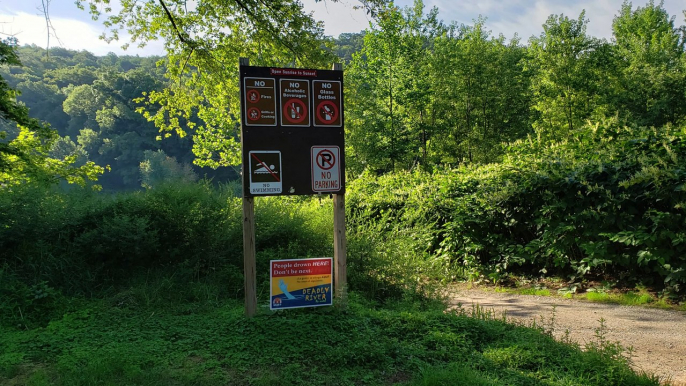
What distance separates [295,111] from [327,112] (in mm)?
418

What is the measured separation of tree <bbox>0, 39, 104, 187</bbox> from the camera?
25.8 ft

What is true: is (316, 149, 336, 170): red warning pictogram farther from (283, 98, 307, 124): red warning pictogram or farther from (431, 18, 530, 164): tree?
(431, 18, 530, 164): tree

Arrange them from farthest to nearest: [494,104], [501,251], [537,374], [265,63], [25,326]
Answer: [494,104]
[265,63]
[501,251]
[25,326]
[537,374]

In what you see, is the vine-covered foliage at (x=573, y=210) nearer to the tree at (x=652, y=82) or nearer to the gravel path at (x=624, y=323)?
the gravel path at (x=624, y=323)

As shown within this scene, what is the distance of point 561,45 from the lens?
28.7 meters

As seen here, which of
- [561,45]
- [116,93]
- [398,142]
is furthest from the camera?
[116,93]

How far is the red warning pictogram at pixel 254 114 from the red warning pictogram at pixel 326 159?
0.88 m

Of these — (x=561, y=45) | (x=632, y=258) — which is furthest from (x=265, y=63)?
(x=561, y=45)

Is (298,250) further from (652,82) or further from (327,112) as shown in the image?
(652,82)

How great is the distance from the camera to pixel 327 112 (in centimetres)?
595

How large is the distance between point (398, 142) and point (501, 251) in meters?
16.5

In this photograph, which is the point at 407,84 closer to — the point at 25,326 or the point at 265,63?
the point at 265,63

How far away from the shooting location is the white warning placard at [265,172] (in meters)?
5.55

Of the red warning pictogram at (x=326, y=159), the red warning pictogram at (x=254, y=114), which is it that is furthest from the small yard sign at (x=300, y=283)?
the red warning pictogram at (x=254, y=114)
